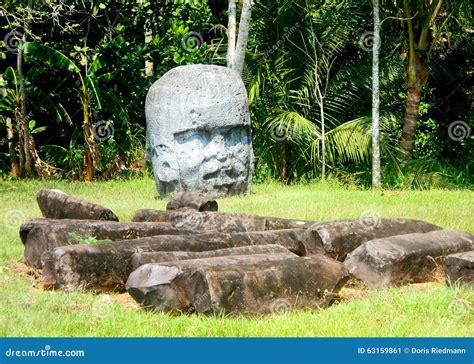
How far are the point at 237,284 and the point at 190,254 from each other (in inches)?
47.0

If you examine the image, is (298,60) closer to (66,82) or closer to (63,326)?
(66,82)

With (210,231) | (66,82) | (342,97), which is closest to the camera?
(210,231)

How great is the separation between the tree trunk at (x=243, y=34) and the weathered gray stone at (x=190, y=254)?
8.52 m

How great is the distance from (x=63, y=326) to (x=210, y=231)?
10.6 ft

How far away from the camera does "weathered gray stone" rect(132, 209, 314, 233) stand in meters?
9.52

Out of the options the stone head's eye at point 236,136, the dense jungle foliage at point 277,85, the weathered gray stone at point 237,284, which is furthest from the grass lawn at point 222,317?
the dense jungle foliage at point 277,85

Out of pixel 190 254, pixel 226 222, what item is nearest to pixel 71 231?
pixel 190 254

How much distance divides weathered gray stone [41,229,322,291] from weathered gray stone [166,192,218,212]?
233cm

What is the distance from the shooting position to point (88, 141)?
18.5 metres

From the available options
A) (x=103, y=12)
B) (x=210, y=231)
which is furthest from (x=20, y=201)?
(x=103, y=12)

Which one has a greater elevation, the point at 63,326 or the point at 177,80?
the point at 177,80

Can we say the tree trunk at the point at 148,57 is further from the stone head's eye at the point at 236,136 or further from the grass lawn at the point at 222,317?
the grass lawn at the point at 222,317

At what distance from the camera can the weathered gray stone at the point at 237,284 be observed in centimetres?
658

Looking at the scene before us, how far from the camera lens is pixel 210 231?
9305mm
